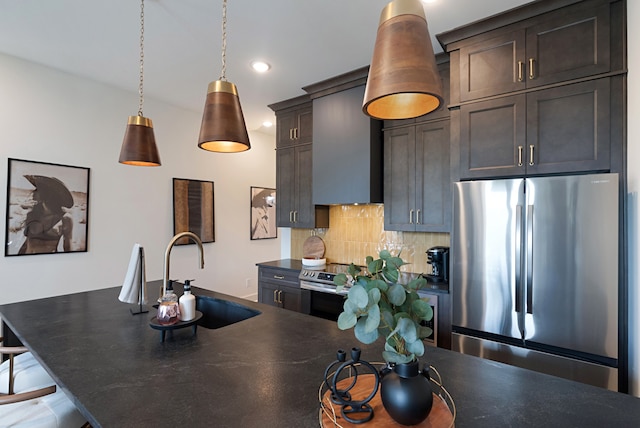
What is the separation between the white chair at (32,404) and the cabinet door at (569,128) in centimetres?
286

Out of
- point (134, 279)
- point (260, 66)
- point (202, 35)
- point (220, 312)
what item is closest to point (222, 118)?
point (134, 279)

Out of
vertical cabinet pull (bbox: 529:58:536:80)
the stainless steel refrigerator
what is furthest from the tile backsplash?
vertical cabinet pull (bbox: 529:58:536:80)

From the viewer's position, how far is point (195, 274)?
4453 millimetres

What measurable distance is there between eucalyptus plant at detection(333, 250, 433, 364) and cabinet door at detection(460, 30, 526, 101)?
80.8 inches

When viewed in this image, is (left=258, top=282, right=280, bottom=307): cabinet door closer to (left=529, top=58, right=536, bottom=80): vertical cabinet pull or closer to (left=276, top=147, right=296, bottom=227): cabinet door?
(left=276, top=147, right=296, bottom=227): cabinet door

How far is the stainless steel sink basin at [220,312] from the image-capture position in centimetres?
204

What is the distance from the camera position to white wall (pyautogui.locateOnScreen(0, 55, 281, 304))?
116 inches

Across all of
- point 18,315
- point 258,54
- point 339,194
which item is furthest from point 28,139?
point 339,194

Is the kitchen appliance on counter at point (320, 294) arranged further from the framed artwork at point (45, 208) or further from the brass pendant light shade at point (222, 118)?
the framed artwork at point (45, 208)

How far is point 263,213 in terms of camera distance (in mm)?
5598

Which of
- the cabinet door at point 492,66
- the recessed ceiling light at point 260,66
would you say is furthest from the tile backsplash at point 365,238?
the recessed ceiling light at point 260,66

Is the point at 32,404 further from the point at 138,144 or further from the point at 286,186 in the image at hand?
the point at 286,186

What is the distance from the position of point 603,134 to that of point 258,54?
264cm

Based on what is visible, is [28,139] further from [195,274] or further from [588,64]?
[588,64]
